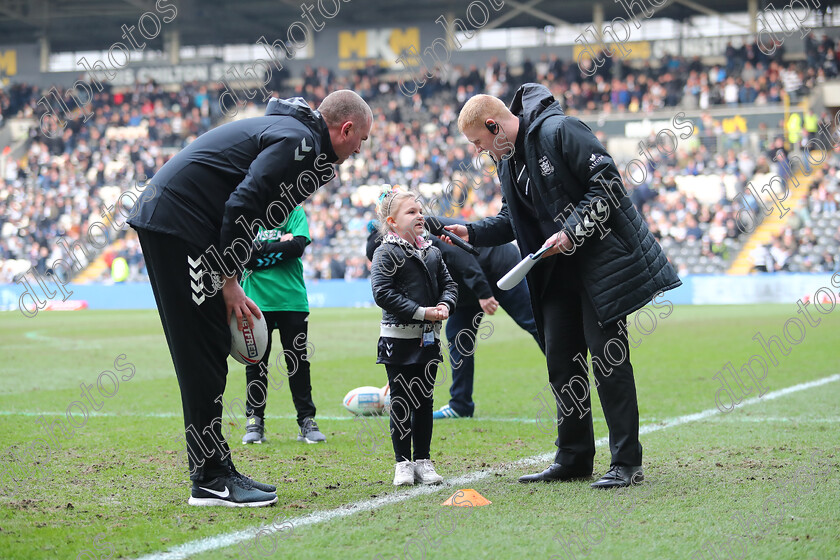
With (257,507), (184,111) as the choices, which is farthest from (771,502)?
(184,111)

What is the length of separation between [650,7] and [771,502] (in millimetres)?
37174

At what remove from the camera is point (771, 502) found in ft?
14.4

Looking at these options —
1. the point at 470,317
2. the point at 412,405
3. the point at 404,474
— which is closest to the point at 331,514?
the point at 404,474

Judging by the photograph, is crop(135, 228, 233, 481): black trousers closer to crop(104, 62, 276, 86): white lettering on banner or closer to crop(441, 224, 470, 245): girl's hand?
crop(441, 224, 470, 245): girl's hand

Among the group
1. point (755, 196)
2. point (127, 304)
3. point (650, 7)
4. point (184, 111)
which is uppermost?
point (650, 7)

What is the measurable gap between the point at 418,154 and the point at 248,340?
30.8 m

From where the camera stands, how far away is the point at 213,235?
4.59 metres

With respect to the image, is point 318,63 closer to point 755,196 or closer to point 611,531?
point 755,196

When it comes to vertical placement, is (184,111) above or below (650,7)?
below

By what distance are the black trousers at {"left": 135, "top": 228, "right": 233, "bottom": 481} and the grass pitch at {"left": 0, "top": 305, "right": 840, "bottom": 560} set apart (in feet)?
1.03

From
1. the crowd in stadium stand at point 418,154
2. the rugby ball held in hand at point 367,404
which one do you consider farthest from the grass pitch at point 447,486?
the crowd in stadium stand at point 418,154

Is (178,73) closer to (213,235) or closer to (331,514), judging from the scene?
(213,235)

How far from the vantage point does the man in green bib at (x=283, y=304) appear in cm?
680

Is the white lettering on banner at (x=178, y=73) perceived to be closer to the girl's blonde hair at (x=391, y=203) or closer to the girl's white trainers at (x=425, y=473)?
the girl's blonde hair at (x=391, y=203)
